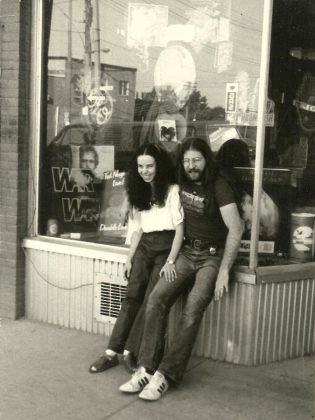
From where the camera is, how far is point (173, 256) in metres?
4.61

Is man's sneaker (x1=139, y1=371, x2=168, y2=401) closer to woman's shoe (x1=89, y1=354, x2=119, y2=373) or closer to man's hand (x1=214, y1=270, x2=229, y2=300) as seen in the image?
woman's shoe (x1=89, y1=354, x2=119, y2=373)

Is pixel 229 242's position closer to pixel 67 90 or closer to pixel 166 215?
pixel 166 215

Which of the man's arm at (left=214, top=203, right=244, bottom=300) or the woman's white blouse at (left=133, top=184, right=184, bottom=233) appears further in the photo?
the woman's white blouse at (left=133, top=184, right=184, bottom=233)

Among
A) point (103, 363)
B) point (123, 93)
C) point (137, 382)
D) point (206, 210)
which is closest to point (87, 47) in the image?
point (123, 93)

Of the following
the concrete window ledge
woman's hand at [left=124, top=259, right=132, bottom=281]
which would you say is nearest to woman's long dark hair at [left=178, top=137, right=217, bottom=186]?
woman's hand at [left=124, top=259, right=132, bottom=281]

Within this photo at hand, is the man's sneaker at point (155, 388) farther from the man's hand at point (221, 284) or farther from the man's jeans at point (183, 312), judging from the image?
the man's hand at point (221, 284)

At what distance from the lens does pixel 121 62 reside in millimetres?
5648

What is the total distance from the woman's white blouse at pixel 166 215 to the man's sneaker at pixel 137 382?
3.39 ft

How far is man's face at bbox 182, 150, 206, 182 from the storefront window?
1.72 feet

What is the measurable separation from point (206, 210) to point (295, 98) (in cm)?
135

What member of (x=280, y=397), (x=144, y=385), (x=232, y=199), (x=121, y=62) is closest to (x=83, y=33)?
(x=121, y=62)

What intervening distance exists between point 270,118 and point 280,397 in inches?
81.9

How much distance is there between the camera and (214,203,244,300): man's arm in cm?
448

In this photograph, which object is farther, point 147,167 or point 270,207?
point 270,207
